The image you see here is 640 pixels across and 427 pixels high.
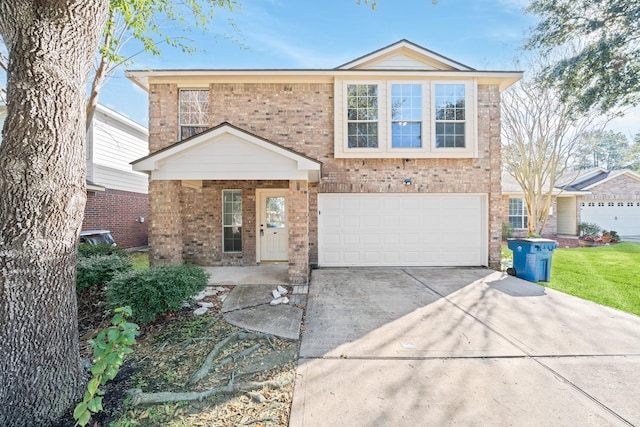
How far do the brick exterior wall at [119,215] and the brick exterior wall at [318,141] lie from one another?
5.37m

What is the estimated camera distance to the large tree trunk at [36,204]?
2.34 m

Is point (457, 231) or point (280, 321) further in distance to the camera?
point (457, 231)

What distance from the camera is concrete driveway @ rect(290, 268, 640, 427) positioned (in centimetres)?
258

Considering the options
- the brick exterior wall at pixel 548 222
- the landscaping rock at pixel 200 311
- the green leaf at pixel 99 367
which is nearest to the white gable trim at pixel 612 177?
the brick exterior wall at pixel 548 222

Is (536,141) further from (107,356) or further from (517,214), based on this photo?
(107,356)

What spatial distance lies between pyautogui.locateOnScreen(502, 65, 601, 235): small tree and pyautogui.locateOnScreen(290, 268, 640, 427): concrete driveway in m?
9.70

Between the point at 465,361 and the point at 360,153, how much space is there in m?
6.04

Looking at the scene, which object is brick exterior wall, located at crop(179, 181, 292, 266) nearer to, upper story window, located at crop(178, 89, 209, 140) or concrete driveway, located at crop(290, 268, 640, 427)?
upper story window, located at crop(178, 89, 209, 140)

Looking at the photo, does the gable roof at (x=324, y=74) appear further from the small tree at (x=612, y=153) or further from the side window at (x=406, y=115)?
the small tree at (x=612, y=153)

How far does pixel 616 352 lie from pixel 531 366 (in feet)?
4.56

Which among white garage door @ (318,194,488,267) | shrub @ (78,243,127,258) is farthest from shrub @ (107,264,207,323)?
white garage door @ (318,194,488,267)

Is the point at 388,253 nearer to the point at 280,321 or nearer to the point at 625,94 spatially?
the point at 280,321

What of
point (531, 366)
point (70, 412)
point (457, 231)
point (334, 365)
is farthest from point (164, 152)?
point (457, 231)

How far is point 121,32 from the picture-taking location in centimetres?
751
